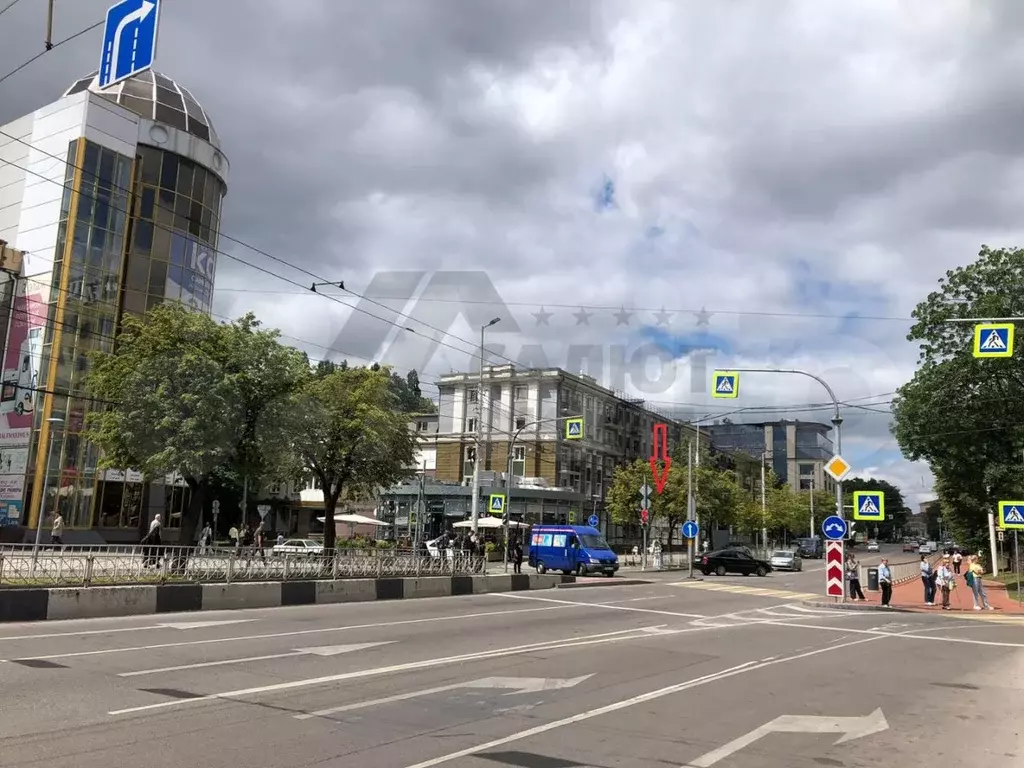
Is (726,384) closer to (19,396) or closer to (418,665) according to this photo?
(418,665)

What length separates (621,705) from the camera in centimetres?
900

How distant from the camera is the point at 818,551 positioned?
84.9 m

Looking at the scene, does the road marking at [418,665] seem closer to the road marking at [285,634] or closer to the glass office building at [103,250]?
the road marking at [285,634]

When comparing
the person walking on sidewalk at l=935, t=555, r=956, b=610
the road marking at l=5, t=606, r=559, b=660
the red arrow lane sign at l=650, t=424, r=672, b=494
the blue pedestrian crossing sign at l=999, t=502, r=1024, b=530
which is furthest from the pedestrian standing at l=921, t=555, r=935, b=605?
the red arrow lane sign at l=650, t=424, r=672, b=494

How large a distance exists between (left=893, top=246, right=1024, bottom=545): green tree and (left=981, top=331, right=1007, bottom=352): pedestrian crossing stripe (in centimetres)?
2086

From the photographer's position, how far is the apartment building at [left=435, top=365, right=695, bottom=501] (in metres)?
68.9

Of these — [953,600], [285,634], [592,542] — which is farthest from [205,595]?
[953,600]

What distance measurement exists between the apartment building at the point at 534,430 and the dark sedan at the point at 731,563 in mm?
22474

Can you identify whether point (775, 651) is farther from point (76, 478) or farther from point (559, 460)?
point (559, 460)

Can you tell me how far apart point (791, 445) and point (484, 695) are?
139 metres

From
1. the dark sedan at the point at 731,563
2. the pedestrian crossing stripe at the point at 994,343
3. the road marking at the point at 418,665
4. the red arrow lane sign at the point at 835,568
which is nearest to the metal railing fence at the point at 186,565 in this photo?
the road marking at the point at 418,665

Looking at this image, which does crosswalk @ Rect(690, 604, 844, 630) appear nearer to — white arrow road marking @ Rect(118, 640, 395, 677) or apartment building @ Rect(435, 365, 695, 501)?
white arrow road marking @ Rect(118, 640, 395, 677)

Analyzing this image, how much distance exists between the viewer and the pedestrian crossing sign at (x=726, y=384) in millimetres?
24172

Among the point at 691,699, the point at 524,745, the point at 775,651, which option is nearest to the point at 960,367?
the point at 775,651
